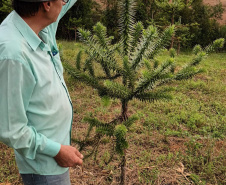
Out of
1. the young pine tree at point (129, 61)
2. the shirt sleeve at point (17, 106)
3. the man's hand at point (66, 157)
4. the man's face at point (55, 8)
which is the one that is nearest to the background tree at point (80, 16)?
the young pine tree at point (129, 61)

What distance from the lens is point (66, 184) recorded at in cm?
152

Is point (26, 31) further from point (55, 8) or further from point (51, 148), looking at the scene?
point (51, 148)

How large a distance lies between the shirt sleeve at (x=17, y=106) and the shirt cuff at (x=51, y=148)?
4cm

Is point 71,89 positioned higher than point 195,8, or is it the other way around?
point 195,8

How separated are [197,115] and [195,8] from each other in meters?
15.6

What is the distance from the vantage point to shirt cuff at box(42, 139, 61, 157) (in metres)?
1.30

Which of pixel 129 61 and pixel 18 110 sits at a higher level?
pixel 129 61

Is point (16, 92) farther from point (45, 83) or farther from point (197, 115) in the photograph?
point (197, 115)

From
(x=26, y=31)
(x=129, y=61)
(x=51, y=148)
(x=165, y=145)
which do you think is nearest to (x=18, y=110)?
(x=51, y=148)

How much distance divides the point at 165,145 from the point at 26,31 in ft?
10.1

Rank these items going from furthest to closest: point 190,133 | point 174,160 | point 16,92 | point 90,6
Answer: point 90,6 → point 190,133 → point 174,160 → point 16,92

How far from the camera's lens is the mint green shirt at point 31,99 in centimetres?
108

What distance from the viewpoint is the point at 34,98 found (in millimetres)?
1214

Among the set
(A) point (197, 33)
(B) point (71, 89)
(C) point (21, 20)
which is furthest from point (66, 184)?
(A) point (197, 33)
